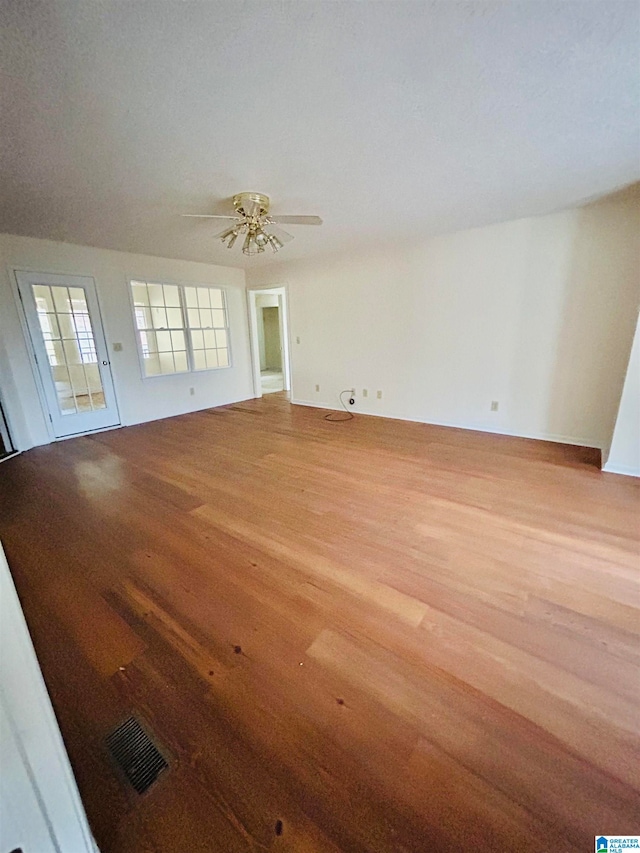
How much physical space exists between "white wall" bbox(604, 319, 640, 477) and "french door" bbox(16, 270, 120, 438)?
570 centimetres

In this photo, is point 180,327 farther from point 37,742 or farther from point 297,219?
point 37,742

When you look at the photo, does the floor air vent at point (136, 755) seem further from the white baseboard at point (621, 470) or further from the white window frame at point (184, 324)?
the white window frame at point (184, 324)

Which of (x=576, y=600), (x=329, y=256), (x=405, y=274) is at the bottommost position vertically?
(x=576, y=600)

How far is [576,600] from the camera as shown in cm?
165

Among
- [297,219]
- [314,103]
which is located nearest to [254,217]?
[297,219]

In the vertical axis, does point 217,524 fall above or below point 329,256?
below

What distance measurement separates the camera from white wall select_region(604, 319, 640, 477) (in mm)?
2842

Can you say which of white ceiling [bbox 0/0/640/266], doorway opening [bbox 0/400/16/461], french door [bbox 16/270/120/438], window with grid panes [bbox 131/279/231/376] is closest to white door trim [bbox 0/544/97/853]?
white ceiling [bbox 0/0/640/266]

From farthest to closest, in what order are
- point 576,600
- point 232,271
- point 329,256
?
1. point 232,271
2. point 329,256
3. point 576,600

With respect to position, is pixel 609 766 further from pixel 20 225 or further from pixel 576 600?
pixel 20 225

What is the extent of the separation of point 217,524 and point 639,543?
2.63 metres

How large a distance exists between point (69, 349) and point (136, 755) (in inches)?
179

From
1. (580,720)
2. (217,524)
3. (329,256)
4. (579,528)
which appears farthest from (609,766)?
(329,256)

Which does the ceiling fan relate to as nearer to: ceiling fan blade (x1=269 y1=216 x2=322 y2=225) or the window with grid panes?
ceiling fan blade (x1=269 y1=216 x2=322 y2=225)
